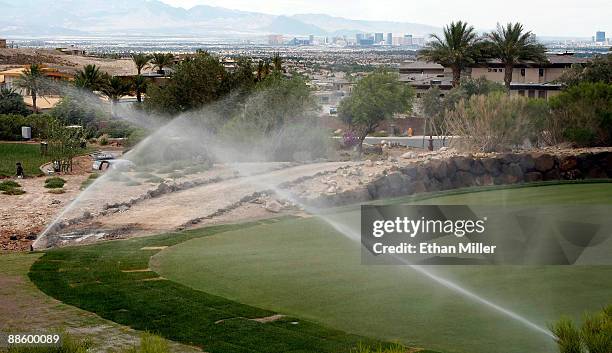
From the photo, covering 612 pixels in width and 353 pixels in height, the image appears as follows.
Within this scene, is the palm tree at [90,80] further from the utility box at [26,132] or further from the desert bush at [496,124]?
the desert bush at [496,124]

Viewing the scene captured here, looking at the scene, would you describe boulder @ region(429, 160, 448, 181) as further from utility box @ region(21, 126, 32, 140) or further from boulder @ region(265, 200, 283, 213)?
utility box @ region(21, 126, 32, 140)

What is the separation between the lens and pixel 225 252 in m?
19.3

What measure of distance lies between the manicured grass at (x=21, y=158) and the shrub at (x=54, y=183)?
341cm

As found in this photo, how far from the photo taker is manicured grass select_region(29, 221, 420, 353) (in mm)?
12742

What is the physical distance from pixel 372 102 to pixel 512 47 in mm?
9539

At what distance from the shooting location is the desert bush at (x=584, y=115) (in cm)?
3594

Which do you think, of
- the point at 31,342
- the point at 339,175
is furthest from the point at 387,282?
the point at 339,175

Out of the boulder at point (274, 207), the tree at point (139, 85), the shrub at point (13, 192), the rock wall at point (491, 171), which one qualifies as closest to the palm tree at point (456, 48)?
the tree at point (139, 85)

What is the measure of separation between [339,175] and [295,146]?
33.5ft

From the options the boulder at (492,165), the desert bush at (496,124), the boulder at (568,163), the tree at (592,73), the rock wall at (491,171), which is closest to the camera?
the rock wall at (491,171)

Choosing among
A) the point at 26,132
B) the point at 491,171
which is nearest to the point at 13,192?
the point at 491,171

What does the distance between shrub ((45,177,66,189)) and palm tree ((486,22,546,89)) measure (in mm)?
31464

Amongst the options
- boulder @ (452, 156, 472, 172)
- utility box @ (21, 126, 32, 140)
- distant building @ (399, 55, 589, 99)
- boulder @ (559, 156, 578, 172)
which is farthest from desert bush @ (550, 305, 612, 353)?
distant building @ (399, 55, 589, 99)

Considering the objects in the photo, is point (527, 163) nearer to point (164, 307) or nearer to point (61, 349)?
point (164, 307)
